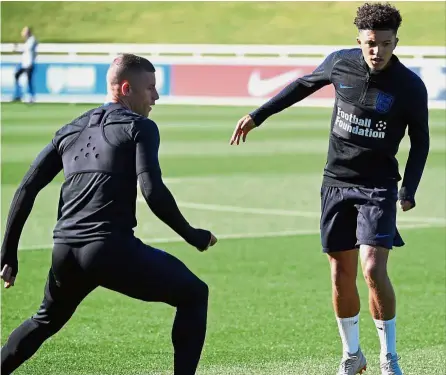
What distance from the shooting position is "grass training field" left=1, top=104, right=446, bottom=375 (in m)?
7.80

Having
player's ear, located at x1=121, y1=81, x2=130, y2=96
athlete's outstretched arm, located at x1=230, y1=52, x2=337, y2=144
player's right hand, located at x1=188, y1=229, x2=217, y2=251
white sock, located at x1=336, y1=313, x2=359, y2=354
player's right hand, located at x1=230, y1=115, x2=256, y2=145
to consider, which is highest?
player's ear, located at x1=121, y1=81, x2=130, y2=96

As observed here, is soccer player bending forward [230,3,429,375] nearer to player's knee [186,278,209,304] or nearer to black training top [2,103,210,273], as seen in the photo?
player's knee [186,278,209,304]

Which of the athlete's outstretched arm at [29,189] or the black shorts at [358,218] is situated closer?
the athlete's outstretched arm at [29,189]

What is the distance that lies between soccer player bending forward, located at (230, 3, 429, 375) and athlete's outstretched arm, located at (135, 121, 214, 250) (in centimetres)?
154

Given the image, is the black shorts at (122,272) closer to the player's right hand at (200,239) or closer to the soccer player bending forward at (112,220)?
the soccer player bending forward at (112,220)

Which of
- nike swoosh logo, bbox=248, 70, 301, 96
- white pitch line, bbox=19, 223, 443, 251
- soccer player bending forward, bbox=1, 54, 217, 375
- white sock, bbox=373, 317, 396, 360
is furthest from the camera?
nike swoosh logo, bbox=248, 70, 301, 96

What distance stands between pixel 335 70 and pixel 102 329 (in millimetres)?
2927

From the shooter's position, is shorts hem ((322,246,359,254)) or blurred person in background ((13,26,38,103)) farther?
blurred person in background ((13,26,38,103))

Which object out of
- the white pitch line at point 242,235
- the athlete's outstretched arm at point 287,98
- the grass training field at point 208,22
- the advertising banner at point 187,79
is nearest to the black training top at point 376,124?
the athlete's outstretched arm at point 287,98

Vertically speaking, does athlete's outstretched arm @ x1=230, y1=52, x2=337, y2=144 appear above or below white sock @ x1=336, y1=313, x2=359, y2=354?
above

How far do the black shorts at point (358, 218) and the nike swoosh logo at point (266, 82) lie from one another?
25761 mm

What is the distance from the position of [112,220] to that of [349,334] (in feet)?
6.94

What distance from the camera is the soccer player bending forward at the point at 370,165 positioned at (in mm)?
6777

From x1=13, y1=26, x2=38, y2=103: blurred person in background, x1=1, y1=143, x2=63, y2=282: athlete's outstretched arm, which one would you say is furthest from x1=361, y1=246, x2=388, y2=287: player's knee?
x1=13, y1=26, x2=38, y2=103: blurred person in background
